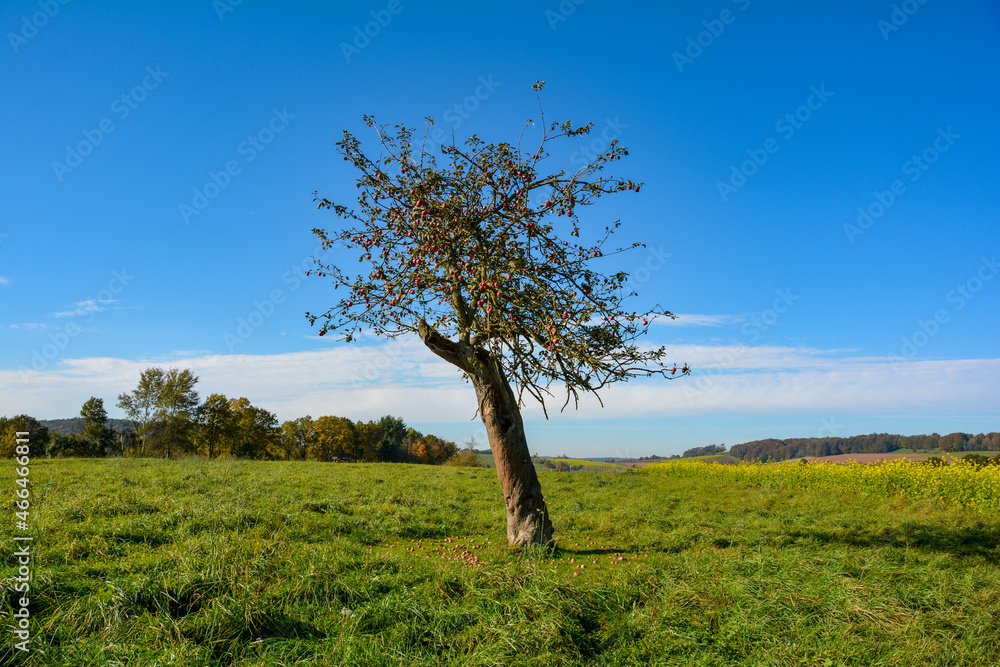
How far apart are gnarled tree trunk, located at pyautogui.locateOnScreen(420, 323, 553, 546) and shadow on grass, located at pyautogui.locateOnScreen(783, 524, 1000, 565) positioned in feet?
18.0

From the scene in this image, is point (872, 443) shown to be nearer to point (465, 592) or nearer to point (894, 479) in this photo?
point (894, 479)

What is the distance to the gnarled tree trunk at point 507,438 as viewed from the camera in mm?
9664

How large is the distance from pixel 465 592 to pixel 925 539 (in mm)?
10860

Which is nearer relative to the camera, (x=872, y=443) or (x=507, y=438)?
(x=507, y=438)

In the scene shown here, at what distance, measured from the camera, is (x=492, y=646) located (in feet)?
16.4

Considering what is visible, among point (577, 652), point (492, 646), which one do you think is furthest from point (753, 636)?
point (492, 646)

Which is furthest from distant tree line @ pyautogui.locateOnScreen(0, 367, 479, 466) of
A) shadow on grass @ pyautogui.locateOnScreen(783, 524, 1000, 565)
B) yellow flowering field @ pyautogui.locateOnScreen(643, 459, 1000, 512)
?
shadow on grass @ pyautogui.locateOnScreen(783, 524, 1000, 565)

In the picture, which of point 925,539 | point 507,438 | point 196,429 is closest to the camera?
point 507,438

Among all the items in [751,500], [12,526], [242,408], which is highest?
[242,408]

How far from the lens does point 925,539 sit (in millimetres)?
11031

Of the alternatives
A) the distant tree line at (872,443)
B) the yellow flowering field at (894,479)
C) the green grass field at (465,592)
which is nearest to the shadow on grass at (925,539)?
the green grass field at (465,592)

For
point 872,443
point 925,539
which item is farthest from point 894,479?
point 872,443

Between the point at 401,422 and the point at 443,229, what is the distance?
61749mm

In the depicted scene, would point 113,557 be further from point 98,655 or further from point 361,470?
point 361,470
